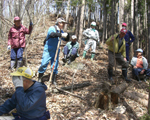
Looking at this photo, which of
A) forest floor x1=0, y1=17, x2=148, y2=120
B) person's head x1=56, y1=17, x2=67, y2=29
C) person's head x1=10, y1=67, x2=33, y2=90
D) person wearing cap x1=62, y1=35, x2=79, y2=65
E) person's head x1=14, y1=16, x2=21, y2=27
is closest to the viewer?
person's head x1=10, y1=67, x2=33, y2=90

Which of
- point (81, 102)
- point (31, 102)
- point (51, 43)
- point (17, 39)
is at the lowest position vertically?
point (81, 102)

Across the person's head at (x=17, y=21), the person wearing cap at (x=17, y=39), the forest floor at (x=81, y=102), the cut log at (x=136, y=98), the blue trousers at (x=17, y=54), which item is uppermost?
the person's head at (x=17, y=21)

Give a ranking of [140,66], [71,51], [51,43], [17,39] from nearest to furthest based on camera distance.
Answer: [51,43] → [17,39] → [140,66] → [71,51]

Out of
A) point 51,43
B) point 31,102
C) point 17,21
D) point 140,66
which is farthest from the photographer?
point 140,66

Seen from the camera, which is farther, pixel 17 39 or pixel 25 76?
pixel 17 39

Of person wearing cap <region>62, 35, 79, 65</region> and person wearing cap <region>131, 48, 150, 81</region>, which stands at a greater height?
person wearing cap <region>62, 35, 79, 65</region>

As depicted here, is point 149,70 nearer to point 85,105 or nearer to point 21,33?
point 85,105

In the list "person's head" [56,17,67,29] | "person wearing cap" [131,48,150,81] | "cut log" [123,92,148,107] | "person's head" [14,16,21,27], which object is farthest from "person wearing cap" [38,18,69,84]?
"person wearing cap" [131,48,150,81]

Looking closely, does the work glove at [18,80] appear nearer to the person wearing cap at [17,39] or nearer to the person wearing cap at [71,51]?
the person wearing cap at [17,39]

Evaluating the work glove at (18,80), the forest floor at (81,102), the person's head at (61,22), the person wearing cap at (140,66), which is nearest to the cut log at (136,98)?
the forest floor at (81,102)

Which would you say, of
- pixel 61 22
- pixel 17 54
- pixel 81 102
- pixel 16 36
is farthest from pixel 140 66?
pixel 16 36

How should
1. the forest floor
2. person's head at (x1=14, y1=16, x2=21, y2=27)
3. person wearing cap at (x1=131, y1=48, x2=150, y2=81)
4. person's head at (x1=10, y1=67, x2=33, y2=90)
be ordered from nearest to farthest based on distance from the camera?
person's head at (x1=10, y1=67, x2=33, y2=90), the forest floor, person's head at (x1=14, y1=16, x2=21, y2=27), person wearing cap at (x1=131, y1=48, x2=150, y2=81)

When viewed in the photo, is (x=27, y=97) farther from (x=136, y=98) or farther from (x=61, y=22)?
(x=136, y=98)

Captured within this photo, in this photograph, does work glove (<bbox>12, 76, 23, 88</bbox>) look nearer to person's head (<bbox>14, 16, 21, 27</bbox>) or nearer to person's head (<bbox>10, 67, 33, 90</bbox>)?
person's head (<bbox>10, 67, 33, 90</bbox>)
